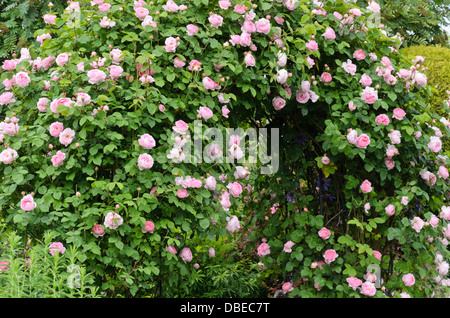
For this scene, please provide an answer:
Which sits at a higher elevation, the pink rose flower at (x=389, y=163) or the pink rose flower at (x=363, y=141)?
the pink rose flower at (x=363, y=141)

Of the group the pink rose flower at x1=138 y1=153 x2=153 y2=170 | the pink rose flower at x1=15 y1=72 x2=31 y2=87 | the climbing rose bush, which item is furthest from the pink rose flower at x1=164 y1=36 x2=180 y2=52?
the pink rose flower at x1=15 y1=72 x2=31 y2=87

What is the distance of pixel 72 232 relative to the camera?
8.04 ft

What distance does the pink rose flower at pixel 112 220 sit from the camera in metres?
2.42

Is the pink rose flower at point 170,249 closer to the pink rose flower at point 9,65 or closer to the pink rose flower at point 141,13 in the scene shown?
the pink rose flower at point 141,13

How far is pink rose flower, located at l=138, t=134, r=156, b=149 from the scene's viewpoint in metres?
2.53

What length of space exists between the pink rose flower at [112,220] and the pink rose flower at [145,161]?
27 cm

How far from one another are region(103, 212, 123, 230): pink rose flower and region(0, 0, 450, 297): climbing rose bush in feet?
0.04

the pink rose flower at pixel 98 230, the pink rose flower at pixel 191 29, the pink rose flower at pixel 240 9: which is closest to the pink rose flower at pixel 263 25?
the pink rose flower at pixel 240 9

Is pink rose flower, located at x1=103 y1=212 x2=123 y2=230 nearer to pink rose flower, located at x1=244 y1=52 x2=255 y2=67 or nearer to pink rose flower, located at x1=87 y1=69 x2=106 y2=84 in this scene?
pink rose flower, located at x1=87 y1=69 x2=106 y2=84

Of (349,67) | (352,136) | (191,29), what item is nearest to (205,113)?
(191,29)

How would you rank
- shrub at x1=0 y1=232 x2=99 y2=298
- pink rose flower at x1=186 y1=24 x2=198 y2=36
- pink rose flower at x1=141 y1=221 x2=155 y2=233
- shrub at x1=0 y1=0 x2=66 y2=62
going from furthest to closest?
shrub at x1=0 y1=0 x2=66 y2=62 < pink rose flower at x1=186 y1=24 x2=198 y2=36 < pink rose flower at x1=141 y1=221 x2=155 y2=233 < shrub at x1=0 y1=232 x2=99 y2=298
